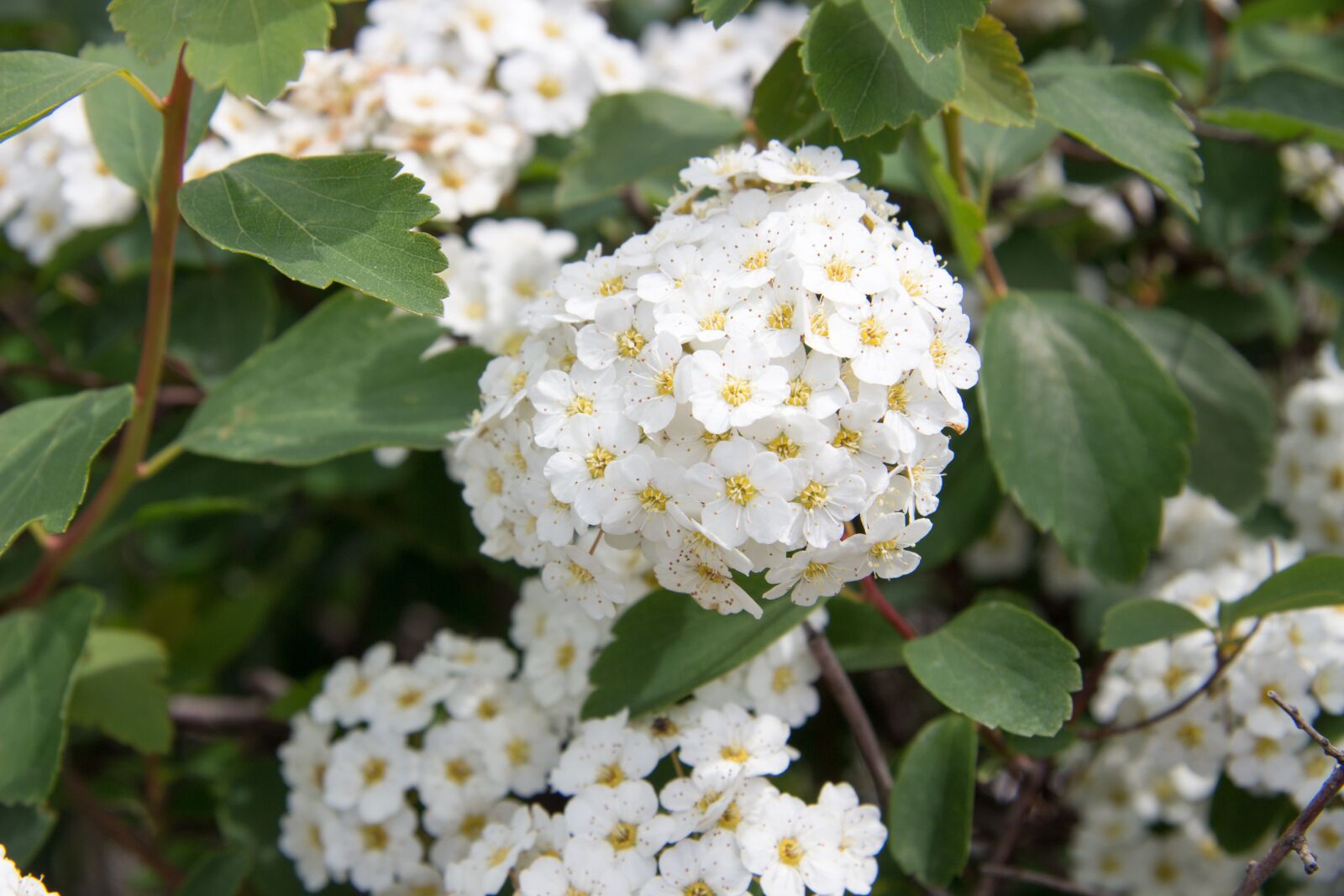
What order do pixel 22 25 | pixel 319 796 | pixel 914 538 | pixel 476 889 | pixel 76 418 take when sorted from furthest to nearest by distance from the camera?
pixel 22 25
pixel 319 796
pixel 76 418
pixel 476 889
pixel 914 538

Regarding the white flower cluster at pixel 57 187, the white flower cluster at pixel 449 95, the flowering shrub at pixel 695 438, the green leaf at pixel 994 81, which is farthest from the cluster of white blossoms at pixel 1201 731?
the white flower cluster at pixel 57 187

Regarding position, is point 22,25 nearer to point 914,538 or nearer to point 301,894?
point 301,894

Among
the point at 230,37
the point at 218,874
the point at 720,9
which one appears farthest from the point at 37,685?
the point at 720,9

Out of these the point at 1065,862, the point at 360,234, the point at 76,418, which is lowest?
the point at 1065,862

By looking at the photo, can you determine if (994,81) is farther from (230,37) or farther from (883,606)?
(230,37)

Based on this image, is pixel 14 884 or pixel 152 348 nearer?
pixel 14 884

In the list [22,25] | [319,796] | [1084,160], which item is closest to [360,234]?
[319,796]

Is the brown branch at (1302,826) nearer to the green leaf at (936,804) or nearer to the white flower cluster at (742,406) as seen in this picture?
the green leaf at (936,804)
